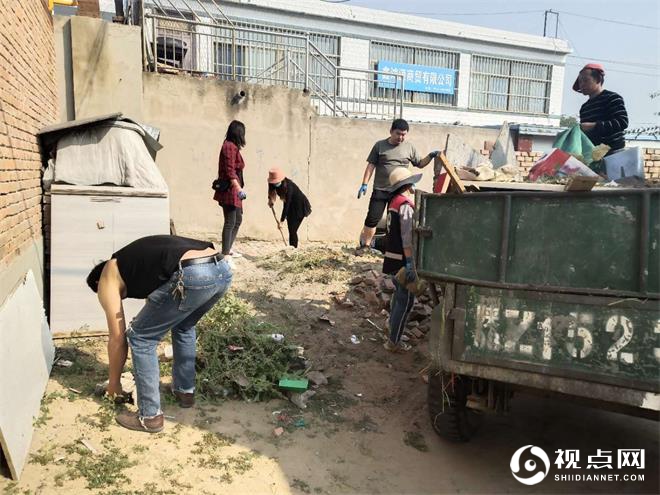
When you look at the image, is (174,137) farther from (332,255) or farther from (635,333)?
(635,333)

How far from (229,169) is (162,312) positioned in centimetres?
360

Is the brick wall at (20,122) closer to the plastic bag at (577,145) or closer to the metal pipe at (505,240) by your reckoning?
the metal pipe at (505,240)

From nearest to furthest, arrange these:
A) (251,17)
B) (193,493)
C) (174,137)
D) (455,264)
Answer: (193,493) → (455,264) → (174,137) → (251,17)

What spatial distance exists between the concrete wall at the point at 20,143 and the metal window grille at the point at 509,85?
51.7ft

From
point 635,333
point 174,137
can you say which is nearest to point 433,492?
point 635,333

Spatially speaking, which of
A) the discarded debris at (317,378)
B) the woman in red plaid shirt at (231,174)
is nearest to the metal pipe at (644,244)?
the discarded debris at (317,378)

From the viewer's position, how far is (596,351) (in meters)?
2.50

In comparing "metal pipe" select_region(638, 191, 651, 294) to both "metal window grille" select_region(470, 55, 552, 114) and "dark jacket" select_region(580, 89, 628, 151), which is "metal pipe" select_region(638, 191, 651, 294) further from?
"metal window grille" select_region(470, 55, 552, 114)

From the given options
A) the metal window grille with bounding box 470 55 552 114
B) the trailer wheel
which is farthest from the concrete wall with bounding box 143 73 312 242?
the metal window grille with bounding box 470 55 552 114

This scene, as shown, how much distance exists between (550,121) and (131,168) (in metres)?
18.2

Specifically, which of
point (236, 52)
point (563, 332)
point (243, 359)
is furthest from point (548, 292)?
point (236, 52)

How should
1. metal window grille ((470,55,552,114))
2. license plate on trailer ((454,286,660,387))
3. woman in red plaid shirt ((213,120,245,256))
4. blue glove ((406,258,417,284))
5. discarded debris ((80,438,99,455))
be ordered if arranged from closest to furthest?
license plate on trailer ((454,286,660,387)), discarded debris ((80,438,99,455)), blue glove ((406,258,417,284)), woman in red plaid shirt ((213,120,245,256)), metal window grille ((470,55,552,114))

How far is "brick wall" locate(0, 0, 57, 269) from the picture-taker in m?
3.65

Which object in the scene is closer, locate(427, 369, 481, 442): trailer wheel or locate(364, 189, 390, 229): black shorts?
locate(427, 369, 481, 442): trailer wheel
